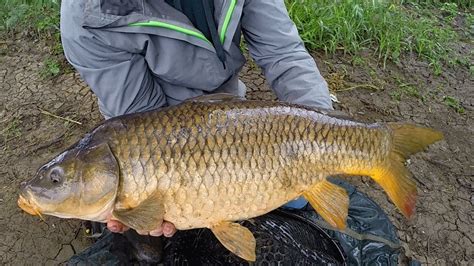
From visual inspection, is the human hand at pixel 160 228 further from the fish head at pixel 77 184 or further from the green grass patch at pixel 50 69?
the green grass patch at pixel 50 69

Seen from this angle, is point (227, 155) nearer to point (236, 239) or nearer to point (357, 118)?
point (236, 239)

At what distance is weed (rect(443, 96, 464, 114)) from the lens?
3.13m

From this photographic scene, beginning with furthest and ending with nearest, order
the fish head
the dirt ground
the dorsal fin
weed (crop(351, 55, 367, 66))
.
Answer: weed (crop(351, 55, 367, 66))
the dirt ground
the dorsal fin
the fish head

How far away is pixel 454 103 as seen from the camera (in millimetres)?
3172

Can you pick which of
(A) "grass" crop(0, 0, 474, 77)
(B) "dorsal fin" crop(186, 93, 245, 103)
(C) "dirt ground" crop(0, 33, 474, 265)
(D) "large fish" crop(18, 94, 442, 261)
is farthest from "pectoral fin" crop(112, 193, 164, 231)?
(A) "grass" crop(0, 0, 474, 77)

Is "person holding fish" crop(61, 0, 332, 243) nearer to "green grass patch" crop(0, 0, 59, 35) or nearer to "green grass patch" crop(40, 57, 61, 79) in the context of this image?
"green grass patch" crop(40, 57, 61, 79)

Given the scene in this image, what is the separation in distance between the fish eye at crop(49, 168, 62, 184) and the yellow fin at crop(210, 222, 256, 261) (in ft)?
1.41

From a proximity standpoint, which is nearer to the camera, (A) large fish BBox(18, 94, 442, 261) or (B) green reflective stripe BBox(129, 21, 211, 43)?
(A) large fish BBox(18, 94, 442, 261)

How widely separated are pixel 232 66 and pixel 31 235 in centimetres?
105

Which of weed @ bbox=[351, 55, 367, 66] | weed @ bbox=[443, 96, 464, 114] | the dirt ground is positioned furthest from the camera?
weed @ bbox=[351, 55, 367, 66]

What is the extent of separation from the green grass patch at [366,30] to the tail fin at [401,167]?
180cm

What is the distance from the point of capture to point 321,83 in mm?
1941

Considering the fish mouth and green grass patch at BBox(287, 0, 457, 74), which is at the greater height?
the fish mouth

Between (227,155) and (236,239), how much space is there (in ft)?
0.82
